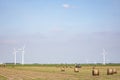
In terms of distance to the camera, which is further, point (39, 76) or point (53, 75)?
point (53, 75)

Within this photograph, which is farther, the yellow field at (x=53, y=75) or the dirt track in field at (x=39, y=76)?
the dirt track in field at (x=39, y=76)

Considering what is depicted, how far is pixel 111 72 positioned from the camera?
51781mm

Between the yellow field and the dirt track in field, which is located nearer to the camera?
the yellow field

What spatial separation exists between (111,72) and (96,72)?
3781 mm

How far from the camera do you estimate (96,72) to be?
162ft
